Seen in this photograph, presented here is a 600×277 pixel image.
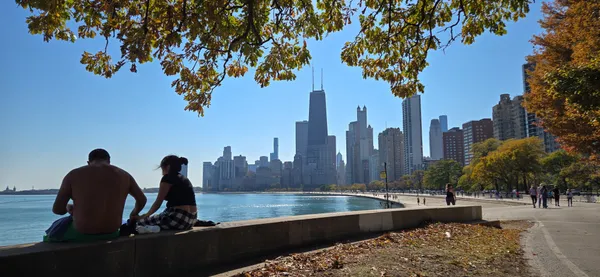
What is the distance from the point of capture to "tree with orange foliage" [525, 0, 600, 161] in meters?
8.20

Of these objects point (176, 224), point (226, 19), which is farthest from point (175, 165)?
point (226, 19)

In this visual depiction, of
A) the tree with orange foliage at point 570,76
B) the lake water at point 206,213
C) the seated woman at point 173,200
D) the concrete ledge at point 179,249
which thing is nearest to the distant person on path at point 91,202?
the concrete ledge at point 179,249

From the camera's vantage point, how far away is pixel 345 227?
7621mm

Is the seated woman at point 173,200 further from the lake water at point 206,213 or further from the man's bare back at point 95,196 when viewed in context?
the lake water at point 206,213

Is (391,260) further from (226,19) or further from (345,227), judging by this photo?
(226,19)

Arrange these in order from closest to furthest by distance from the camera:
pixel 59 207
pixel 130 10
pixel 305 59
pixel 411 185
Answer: pixel 59 207, pixel 130 10, pixel 305 59, pixel 411 185

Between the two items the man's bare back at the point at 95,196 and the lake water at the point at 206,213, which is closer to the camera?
the man's bare back at the point at 95,196

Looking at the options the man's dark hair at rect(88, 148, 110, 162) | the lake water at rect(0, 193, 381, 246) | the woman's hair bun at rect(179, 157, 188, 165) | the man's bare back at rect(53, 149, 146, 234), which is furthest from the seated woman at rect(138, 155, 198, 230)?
the lake water at rect(0, 193, 381, 246)

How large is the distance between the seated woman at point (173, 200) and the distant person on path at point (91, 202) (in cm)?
77

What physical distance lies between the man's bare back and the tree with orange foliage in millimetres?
9044

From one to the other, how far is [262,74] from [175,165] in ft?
10.7

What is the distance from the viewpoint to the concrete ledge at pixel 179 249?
3.63 m

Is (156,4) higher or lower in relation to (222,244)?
higher

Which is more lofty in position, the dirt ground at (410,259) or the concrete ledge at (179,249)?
the concrete ledge at (179,249)
